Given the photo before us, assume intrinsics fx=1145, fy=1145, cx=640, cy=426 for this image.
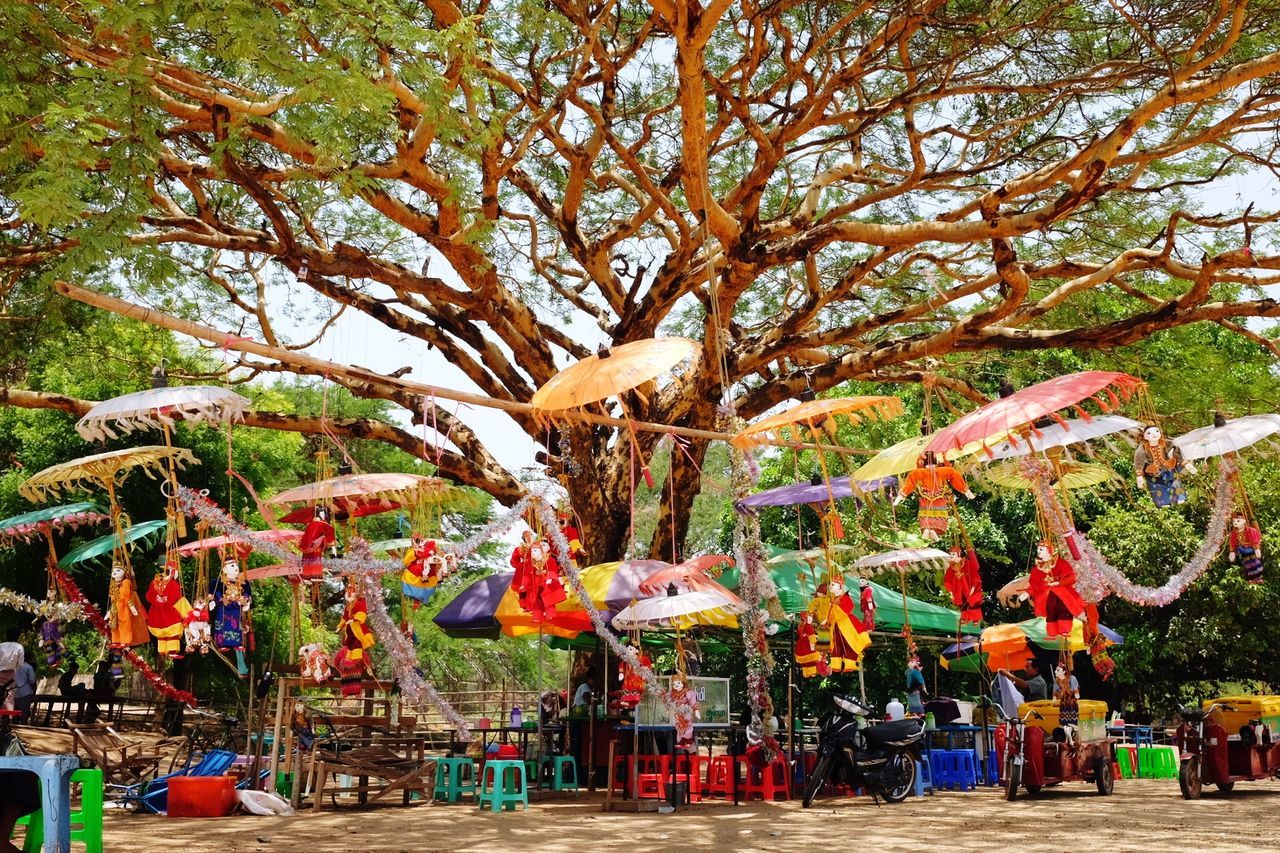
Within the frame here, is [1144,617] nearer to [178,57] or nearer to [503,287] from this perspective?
[503,287]

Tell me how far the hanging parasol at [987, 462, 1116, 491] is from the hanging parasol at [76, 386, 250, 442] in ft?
15.3

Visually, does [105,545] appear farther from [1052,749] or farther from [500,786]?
[1052,749]

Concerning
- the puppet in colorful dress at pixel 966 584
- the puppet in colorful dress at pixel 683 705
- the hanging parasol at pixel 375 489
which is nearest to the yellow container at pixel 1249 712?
the puppet in colorful dress at pixel 966 584

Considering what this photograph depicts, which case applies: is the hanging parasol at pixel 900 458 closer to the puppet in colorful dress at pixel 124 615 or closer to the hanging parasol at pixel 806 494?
the hanging parasol at pixel 806 494

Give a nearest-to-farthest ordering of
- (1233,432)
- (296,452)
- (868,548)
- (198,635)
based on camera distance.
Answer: (1233,432)
(198,635)
(868,548)
(296,452)

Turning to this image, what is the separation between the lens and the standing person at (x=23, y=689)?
9.65m

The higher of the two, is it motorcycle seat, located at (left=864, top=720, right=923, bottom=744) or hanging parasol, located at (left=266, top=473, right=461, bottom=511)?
hanging parasol, located at (left=266, top=473, right=461, bottom=511)

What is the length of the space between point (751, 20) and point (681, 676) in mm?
4671

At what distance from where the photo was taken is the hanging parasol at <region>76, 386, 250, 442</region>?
586 centimetres

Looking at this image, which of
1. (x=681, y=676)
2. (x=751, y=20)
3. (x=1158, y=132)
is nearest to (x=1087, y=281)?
(x=1158, y=132)

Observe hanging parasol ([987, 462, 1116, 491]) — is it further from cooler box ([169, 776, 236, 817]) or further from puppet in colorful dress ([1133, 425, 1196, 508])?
cooler box ([169, 776, 236, 817])

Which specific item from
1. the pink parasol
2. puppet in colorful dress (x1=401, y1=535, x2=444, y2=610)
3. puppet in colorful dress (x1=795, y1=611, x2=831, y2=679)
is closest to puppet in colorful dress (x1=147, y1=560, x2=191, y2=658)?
puppet in colorful dress (x1=401, y1=535, x2=444, y2=610)

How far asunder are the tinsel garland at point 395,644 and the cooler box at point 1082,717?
4405 millimetres

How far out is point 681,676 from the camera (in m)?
7.93
